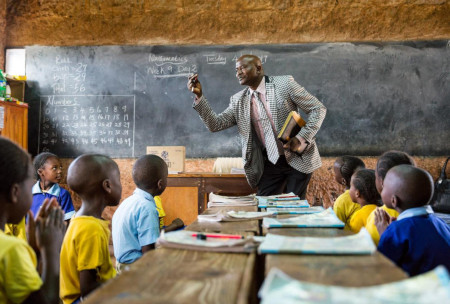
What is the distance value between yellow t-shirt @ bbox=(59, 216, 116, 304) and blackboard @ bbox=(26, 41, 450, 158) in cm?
361

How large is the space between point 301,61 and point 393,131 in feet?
4.12

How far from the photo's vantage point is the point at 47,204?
4.27ft

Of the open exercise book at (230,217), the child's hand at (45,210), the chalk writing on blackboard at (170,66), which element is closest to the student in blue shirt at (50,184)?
the open exercise book at (230,217)

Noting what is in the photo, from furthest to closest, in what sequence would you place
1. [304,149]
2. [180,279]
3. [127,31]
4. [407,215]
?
[127,31] → [304,149] → [407,215] → [180,279]

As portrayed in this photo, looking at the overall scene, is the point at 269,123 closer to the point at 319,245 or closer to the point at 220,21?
the point at 319,245

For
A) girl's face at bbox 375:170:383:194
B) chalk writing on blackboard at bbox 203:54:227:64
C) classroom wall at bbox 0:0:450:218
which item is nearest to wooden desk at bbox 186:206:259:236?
girl's face at bbox 375:170:383:194

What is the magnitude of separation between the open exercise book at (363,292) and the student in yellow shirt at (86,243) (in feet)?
3.00

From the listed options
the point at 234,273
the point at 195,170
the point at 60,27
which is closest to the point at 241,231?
the point at 234,273

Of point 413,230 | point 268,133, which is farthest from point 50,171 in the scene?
point 413,230

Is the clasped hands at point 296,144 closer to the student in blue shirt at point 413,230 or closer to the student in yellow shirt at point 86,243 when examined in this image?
the student in blue shirt at point 413,230

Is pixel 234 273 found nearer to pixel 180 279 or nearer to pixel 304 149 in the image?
pixel 180 279

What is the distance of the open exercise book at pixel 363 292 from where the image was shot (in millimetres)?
593

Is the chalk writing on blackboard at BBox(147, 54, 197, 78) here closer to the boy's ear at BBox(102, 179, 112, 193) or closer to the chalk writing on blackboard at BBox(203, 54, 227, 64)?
the chalk writing on blackboard at BBox(203, 54, 227, 64)

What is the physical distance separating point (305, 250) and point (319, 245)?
0.25 ft
